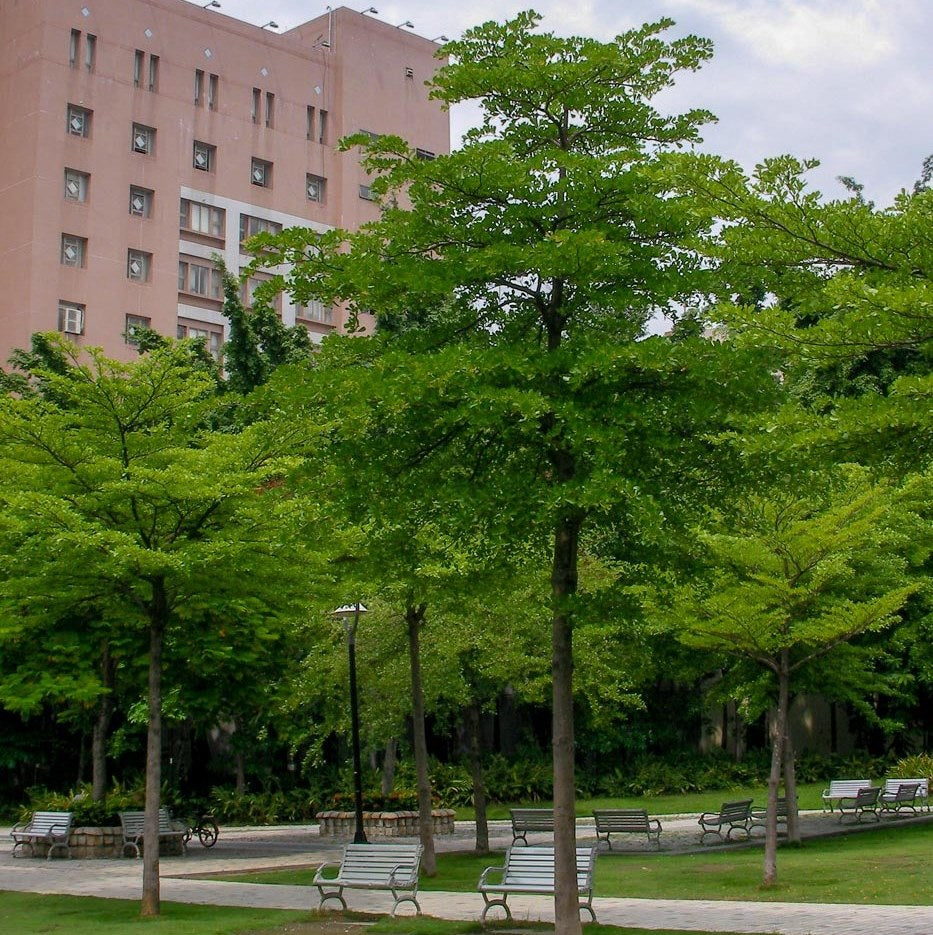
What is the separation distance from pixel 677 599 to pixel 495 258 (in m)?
8.30

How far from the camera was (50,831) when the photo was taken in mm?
24297

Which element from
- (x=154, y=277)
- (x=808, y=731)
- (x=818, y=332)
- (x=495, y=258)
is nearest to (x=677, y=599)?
(x=495, y=258)

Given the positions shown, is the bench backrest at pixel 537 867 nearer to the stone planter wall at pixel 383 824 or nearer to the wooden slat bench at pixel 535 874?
the wooden slat bench at pixel 535 874

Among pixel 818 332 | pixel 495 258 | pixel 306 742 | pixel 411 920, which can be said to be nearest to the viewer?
pixel 818 332

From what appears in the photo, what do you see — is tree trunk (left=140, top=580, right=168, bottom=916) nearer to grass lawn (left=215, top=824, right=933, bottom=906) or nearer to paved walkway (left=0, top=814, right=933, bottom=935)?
paved walkway (left=0, top=814, right=933, bottom=935)

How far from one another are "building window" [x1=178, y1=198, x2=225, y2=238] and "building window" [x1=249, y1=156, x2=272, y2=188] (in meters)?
2.48

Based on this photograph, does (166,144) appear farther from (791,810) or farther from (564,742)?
(564,742)

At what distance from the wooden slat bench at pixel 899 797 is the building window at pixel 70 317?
33.0 m

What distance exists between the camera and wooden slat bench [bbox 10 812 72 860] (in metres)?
24.3

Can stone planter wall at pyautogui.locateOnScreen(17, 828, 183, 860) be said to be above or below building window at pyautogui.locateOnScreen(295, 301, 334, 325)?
below

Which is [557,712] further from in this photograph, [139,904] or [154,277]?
[154,277]

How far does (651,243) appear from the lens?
13.2 m

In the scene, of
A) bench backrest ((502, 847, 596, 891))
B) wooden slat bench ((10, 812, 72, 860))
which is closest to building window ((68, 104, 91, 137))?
wooden slat bench ((10, 812, 72, 860))

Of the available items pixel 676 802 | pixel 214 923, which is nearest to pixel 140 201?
pixel 676 802
